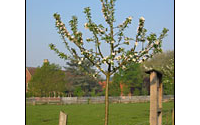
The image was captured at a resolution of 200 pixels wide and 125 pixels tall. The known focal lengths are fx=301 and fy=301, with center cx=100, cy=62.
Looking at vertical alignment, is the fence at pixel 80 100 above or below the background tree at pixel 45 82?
below

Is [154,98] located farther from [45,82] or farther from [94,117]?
[45,82]

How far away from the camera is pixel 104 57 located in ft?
23.7

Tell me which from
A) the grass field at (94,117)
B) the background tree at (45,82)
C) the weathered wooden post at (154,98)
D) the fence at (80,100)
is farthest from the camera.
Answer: the background tree at (45,82)

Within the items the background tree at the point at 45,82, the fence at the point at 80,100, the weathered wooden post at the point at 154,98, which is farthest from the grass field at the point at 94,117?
the background tree at the point at 45,82

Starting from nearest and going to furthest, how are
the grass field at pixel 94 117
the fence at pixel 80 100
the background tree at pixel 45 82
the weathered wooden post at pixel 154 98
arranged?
the weathered wooden post at pixel 154 98 → the grass field at pixel 94 117 → the fence at pixel 80 100 → the background tree at pixel 45 82

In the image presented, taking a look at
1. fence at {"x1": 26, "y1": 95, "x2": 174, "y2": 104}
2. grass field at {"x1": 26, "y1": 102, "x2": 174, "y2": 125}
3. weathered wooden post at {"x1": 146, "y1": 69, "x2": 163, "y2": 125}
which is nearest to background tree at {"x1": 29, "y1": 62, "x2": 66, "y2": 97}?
fence at {"x1": 26, "y1": 95, "x2": 174, "y2": 104}

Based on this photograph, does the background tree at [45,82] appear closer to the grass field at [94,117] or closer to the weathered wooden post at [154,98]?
the grass field at [94,117]

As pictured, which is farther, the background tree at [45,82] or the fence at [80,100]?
the background tree at [45,82]

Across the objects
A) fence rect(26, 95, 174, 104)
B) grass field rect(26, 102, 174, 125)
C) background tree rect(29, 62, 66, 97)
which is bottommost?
fence rect(26, 95, 174, 104)

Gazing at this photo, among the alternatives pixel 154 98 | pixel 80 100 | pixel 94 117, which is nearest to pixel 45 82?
pixel 80 100

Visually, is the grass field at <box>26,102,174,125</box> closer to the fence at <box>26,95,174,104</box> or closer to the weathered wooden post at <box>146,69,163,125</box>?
the weathered wooden post at <box>146,69,163,125</box>

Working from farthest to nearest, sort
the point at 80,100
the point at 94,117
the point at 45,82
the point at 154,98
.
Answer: the point at 45,82 → the point at 80,100 → the point at 94,117 → the point at 154,98

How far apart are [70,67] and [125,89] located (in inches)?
716

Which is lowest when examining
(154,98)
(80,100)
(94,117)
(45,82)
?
(80,100)
